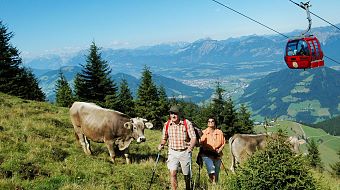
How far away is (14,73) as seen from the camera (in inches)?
1652

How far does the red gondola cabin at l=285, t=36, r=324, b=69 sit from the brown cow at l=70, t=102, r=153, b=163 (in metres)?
13.7

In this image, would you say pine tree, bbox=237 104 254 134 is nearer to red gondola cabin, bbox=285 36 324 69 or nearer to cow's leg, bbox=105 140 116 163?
red gondola cabin, bbox=285 36 324 69

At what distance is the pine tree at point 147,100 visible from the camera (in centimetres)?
Answer: 5172

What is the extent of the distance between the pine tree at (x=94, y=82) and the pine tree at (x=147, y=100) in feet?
14.8

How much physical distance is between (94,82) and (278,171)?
44599mm

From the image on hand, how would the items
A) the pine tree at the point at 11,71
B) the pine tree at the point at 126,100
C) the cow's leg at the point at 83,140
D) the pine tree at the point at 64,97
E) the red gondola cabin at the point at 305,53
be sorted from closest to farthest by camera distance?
the cow's leg at the point at 83,140, the red gondola cabin at the point at 305,53, the pine tree at the point at 11,71, the pine tree at the point at 64,97, the pine tree at the point at 126,100

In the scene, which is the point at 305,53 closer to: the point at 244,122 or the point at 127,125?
the point at 127,125

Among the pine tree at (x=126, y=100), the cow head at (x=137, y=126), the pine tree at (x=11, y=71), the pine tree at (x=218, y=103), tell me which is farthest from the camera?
the pine tree at (x=126, y=100)

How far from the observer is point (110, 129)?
44.6 feet

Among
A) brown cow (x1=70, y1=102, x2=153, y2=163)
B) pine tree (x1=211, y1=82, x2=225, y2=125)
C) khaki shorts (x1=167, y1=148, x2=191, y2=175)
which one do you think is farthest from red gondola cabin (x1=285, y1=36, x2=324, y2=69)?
pine tree (x1=211, y1=82, x2=225, y2=125)

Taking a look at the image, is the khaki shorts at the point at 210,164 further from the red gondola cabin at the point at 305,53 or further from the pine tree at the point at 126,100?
the pine tree at the point at 126,100

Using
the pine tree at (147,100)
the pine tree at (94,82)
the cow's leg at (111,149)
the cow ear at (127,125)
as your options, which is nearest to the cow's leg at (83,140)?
the cow's leg at (111,149)

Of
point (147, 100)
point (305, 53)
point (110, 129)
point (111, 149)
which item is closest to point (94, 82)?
point (147, 100)

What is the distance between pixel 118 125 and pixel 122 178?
3400mm
